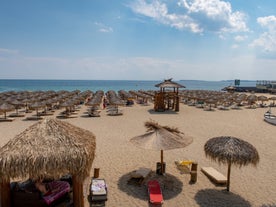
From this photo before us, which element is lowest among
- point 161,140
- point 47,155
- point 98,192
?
point 98,192

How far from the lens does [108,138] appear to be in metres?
13.4

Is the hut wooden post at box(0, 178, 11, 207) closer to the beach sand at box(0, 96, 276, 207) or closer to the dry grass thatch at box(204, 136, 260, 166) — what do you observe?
the beach sand at box(0, 96, 276, 207)

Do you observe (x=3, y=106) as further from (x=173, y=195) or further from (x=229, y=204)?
(x=229, y=204)

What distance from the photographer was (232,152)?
21.7 ft

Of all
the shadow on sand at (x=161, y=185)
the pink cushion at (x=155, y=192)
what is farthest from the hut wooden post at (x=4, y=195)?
the pink cushion at (x=155, y=192)

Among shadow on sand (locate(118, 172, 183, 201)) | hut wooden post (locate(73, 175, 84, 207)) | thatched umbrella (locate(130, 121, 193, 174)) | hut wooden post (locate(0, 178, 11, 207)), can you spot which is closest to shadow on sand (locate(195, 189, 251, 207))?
shadow on sand (locate(118, 172, 183, 201))

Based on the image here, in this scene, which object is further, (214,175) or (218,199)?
(214,175)

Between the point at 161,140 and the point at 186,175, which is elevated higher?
the point at 161,140

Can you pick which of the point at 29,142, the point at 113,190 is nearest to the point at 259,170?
the point at 113,190

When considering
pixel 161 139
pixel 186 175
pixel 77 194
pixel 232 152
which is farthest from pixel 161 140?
pixel 77 194

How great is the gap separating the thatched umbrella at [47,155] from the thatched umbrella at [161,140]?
2346mm

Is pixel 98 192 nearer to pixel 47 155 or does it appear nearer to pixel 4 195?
pixel 47 155

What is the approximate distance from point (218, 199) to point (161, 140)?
250cm

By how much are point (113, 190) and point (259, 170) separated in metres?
5.80
